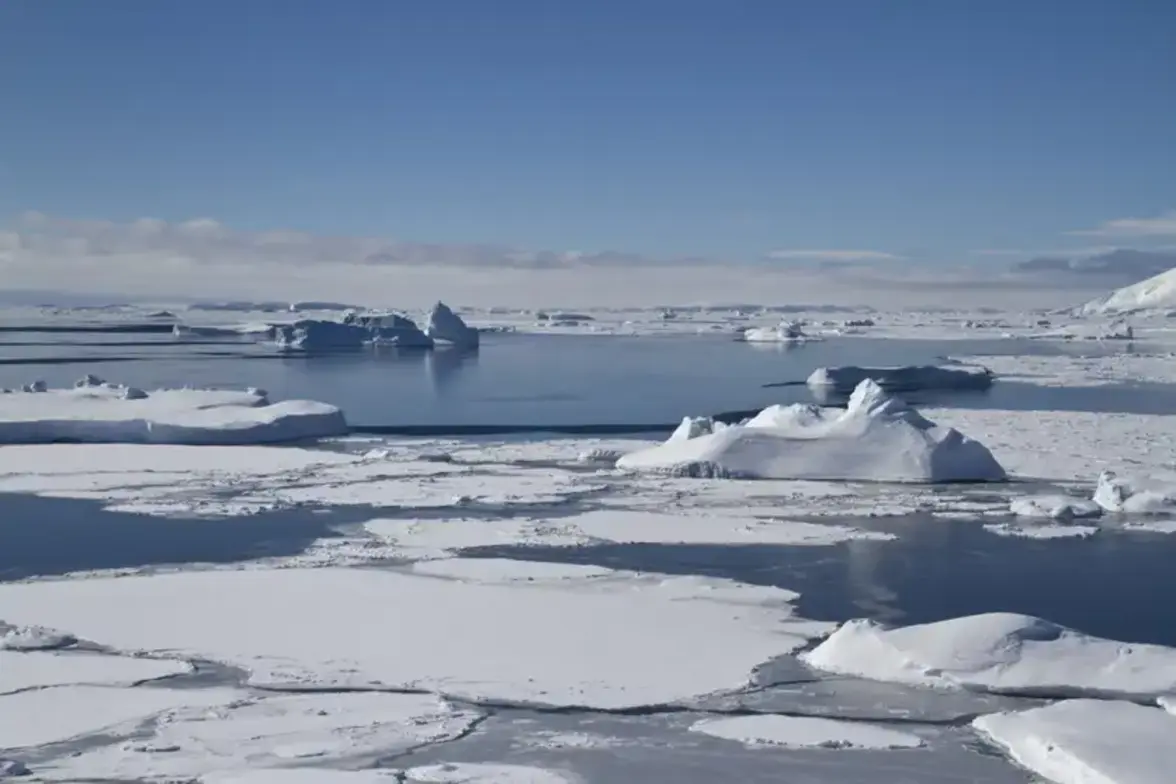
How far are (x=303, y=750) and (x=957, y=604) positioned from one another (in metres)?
4.25

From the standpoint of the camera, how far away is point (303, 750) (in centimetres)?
482

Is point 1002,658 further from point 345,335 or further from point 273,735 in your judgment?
point 345,335

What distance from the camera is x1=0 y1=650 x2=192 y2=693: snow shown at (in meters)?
5.78

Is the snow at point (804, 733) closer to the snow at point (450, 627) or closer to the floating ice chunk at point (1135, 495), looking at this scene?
the snow at point (450, 627)

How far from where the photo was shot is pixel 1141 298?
94.4m

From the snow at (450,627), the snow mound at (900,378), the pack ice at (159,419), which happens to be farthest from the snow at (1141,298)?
the snow at (450,627)

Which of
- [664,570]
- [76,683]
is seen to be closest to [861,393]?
[664,570]

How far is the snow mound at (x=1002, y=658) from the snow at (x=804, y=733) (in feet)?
2.56

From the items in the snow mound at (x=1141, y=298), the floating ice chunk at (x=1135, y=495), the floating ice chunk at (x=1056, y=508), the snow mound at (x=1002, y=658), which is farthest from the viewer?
the snow mound at (x=1141, y=298)

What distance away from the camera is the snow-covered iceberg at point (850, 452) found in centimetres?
1278

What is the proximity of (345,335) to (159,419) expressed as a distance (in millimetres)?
22754

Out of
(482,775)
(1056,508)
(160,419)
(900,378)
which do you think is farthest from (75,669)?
(900,378)

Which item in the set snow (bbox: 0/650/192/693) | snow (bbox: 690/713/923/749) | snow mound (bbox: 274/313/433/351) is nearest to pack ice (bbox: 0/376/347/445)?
snow (bbox: 0/650/192/693)

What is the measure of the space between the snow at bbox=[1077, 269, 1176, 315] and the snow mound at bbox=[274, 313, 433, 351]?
64.4m
